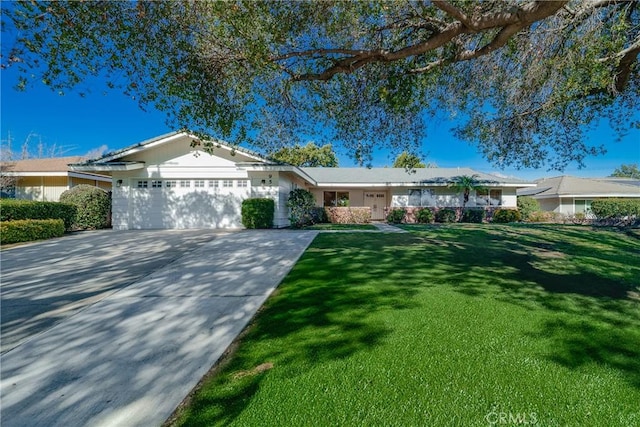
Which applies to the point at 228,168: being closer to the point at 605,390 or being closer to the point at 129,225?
the point at 129,225

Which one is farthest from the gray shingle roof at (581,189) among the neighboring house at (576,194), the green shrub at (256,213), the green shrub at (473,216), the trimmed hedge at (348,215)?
the green shrub at (256,213)

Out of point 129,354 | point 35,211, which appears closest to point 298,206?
point 35,211

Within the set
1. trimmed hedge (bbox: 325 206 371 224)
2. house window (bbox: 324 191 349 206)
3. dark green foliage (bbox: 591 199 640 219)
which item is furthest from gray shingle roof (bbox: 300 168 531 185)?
dark green foliage (bbox: 591 199 640 219)

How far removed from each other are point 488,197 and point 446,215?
435cm

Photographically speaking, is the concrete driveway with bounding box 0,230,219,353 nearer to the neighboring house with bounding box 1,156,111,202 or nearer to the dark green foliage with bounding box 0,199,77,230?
the dark green foliage with bounding box 0,199,77,230

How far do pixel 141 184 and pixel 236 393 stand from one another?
16152 mm

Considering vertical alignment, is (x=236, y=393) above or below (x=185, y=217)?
below

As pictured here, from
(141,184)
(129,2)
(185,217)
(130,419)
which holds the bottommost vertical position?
(130,419)

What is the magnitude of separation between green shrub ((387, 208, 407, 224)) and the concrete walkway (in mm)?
18033

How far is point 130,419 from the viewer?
2.48 metres

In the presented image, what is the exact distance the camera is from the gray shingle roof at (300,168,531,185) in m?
23.9

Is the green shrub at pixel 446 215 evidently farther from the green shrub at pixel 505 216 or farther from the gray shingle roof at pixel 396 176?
the green shrub at pixel 505 216

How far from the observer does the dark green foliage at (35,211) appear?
12195 mm

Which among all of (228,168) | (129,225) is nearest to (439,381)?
(228,168)
